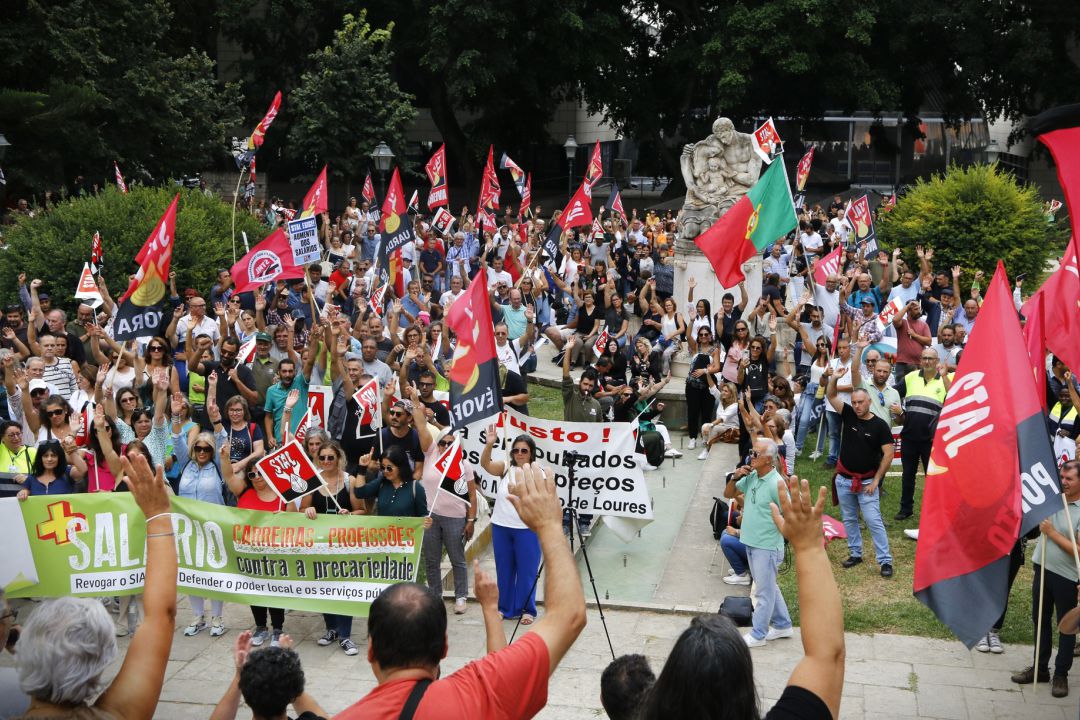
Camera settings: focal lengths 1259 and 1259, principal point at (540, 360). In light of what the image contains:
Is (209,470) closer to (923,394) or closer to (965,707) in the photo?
(965,707)

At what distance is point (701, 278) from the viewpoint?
2028 centimetres

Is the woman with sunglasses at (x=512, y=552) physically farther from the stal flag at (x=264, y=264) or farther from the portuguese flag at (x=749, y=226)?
the stal flag at (x=264, y=264)

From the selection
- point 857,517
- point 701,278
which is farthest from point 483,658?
point 701,278

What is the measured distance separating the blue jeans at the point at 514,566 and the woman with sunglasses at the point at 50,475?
11.4ft

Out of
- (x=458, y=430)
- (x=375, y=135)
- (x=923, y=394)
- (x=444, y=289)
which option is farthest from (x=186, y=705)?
(x=375, y=135)

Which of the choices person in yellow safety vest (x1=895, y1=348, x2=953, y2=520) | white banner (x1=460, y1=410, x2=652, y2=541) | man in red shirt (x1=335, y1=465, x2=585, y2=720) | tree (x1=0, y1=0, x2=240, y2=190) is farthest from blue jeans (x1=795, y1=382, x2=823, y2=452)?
tree (x1=0, y1=0, x2=240, y2=190)

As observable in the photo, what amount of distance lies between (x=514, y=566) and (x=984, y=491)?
4.43 m

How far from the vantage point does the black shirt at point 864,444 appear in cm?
1070

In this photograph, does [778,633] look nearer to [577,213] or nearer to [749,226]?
[749,226]

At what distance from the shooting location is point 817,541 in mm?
3693

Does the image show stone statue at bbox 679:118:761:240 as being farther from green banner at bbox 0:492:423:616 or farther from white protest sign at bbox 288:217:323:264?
green banner at bbox 0:492:423:616

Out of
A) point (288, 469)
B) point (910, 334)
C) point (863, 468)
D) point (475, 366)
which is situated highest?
point (475, 366)

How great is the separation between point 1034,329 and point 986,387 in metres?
1.67

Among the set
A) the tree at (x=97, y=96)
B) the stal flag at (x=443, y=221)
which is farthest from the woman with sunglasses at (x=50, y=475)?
the tree at (x=97, y=96)
